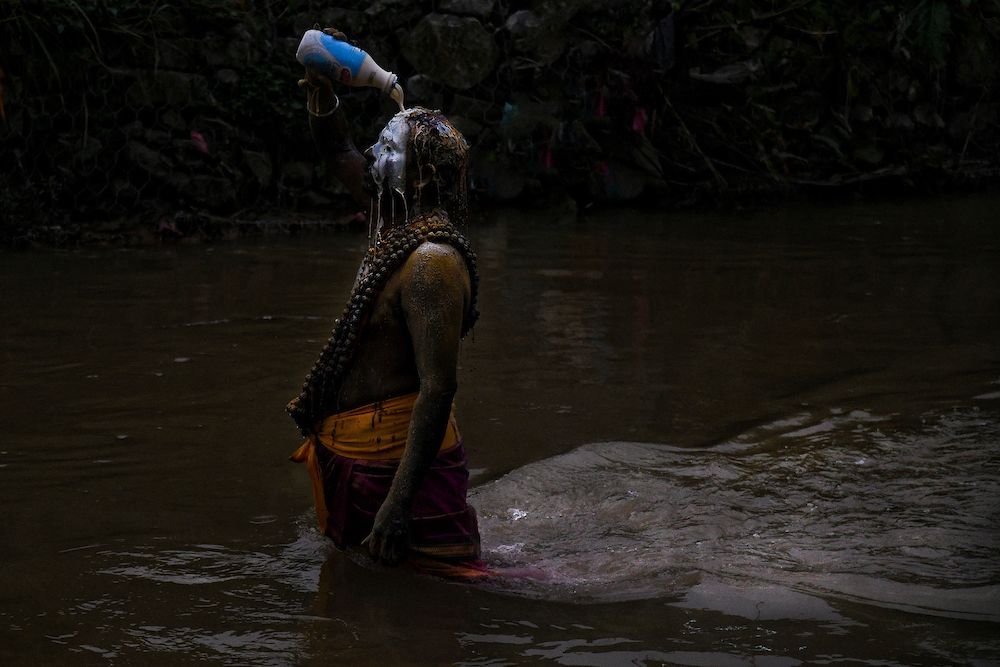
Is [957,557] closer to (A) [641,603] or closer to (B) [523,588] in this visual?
(A) [641,603]

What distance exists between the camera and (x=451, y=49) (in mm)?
10703

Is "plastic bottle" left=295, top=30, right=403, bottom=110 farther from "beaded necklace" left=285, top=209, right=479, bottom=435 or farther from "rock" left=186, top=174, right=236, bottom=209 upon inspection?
"rock" left=186, top=174, right=236, bottom=209

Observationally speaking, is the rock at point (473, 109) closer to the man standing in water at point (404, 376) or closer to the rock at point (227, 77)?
the rock at point (227, 77)

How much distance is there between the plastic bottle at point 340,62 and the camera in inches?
124

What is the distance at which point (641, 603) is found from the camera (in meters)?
3.10

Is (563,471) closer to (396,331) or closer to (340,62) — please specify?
(396,331)

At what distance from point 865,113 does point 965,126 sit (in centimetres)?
135

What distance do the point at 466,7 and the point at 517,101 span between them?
3.16ft

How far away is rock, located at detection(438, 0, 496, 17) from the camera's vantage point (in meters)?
10.8

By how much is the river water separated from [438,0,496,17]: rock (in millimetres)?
3570

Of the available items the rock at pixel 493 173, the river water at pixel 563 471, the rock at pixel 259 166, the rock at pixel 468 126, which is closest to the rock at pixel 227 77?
the rock at pixel 259 166

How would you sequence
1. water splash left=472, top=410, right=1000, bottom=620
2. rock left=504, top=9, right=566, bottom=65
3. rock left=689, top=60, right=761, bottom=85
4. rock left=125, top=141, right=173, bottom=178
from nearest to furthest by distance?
water splash left=472, top=410, right=1000, bottom=620 < rock left=125, top=141, right=173, bottom=178 < rock left=504, top=9, right=566, bottom=65 < rock left=689, top=60, right=761, bottom=85

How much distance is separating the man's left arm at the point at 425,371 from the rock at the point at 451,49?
815cm

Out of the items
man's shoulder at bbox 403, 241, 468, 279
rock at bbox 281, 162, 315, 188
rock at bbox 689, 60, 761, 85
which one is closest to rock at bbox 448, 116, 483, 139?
rock at bbox 281, 162, 315, 188
